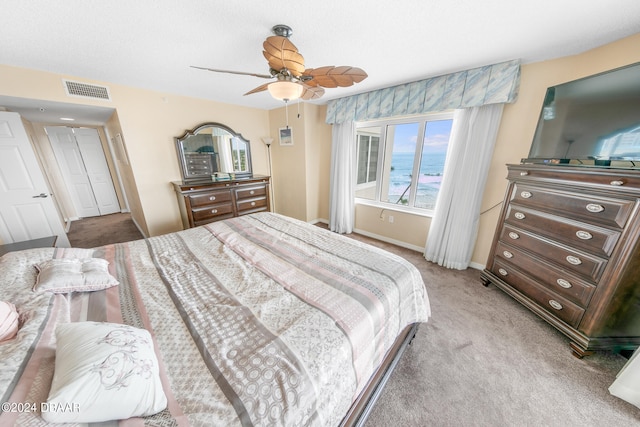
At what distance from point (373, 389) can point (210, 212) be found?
2.93 metres

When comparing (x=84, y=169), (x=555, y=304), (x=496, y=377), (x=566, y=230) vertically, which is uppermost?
(x=84, y=169)

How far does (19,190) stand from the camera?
2389mm

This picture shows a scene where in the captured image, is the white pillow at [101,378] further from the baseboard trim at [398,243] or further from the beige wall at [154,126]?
the baseboard trim at [398,243]

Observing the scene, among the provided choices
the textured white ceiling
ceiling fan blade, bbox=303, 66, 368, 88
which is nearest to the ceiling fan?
ceiling fan blade, bbox=303, 66, 368, 88

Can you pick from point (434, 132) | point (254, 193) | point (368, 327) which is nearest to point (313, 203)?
point (254, 193)

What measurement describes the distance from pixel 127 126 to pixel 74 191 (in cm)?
347

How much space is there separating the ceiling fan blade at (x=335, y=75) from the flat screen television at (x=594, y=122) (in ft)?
5.43

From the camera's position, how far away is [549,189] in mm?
1627

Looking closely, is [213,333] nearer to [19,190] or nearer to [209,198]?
[209,198]

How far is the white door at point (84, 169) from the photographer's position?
4152mm

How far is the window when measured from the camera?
2.71m

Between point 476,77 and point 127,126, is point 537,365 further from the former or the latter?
point 127,126

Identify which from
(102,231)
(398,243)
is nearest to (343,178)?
(398,243)

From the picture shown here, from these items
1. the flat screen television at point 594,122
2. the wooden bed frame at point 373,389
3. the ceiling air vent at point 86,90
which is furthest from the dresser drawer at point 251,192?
the flat screen television at point 594,122
